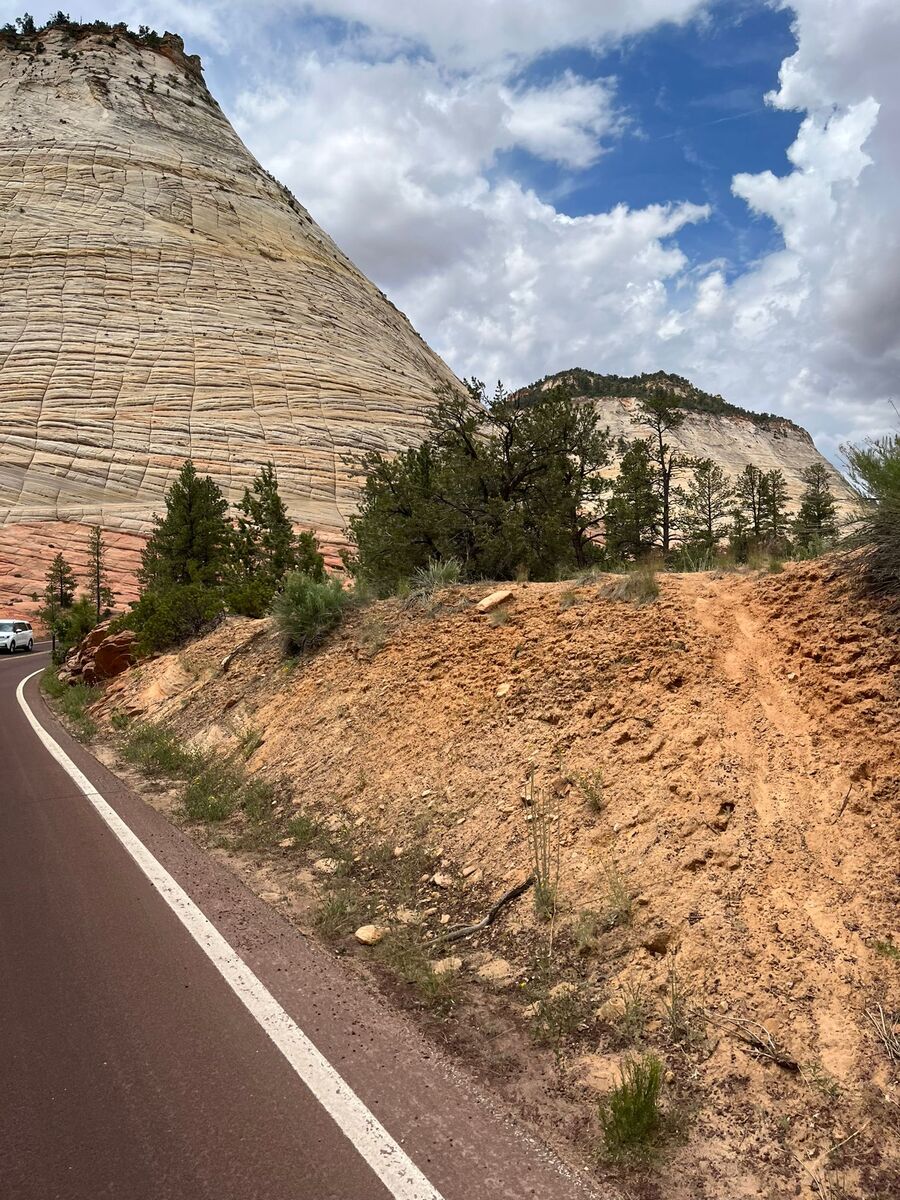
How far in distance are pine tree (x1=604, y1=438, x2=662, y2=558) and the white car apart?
26.6 m

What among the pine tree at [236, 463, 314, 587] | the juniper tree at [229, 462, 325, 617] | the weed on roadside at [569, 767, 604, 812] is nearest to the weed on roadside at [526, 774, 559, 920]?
the weed on roadside at [569, 767, 604, 812]

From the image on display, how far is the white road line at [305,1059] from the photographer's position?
2.45 metres

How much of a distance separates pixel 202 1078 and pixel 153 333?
177 ft

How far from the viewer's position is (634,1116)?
261cm

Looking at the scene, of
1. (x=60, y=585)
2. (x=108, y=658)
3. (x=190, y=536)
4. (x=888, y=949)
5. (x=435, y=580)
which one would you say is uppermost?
(x=190, y=536)

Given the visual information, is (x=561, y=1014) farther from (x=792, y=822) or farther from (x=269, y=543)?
(x=269, y=543)

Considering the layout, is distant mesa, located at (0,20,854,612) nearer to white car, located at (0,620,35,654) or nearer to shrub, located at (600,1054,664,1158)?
white car, located at (0,620,35,654)

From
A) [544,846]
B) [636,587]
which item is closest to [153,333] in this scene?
[636,587]

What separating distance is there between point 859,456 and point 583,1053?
15.3ft

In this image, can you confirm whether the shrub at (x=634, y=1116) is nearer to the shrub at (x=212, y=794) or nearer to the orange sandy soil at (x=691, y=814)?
the orange sandy soil at (x=691, y=814)

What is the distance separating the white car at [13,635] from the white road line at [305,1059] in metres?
31.4

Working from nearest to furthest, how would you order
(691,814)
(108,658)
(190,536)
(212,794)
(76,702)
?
(691,814) → (212,794) → (76,702) → (108,658) → (190,536)

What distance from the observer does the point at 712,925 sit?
11.5 ft

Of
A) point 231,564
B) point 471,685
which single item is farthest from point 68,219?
point 471,685
